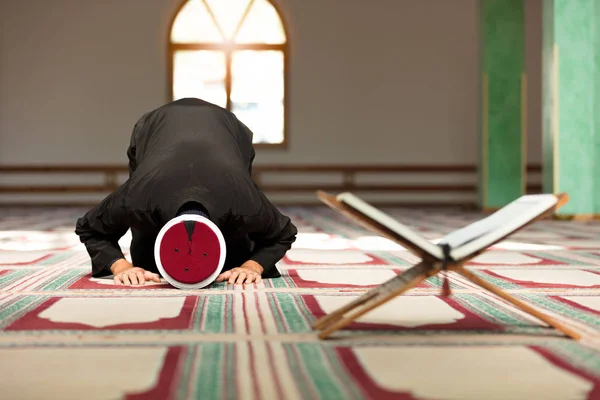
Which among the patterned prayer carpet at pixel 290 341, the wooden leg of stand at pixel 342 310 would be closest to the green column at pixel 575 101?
the patterned prayer carpet at pixel 290 341

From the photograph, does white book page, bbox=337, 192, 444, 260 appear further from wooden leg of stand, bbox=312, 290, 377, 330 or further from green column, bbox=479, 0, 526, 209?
green column, bbox=479, 0, 526, 209

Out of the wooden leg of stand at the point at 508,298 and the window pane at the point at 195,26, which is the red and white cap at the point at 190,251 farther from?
the window pane at the point at 195,26

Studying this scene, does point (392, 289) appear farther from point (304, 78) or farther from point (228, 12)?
point (228, 12)

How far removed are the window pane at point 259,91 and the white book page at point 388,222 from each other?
351 inches

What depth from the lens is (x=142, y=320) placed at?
188 cm

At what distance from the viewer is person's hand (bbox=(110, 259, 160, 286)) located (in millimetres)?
2523

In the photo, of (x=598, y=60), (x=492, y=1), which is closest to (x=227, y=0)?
(x=492, y=1)

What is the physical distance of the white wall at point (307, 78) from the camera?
33.5ft

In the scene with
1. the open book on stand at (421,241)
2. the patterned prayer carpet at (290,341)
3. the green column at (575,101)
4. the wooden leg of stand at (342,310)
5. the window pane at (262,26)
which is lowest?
the patterned prayer carpet at (290,341)

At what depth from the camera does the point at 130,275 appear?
2520mm

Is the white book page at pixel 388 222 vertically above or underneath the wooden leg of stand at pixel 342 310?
above

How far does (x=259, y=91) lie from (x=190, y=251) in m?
8.34

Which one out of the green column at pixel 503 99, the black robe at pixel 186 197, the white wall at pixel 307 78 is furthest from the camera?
→ the white wall at pixel 307 78

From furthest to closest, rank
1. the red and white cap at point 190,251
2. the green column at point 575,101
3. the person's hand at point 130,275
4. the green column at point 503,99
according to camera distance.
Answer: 1. the green column at point 503,99
2. the green column at point 575,101
3. the person's hand at point 130,275
4. the red and white cap at point 190,251
